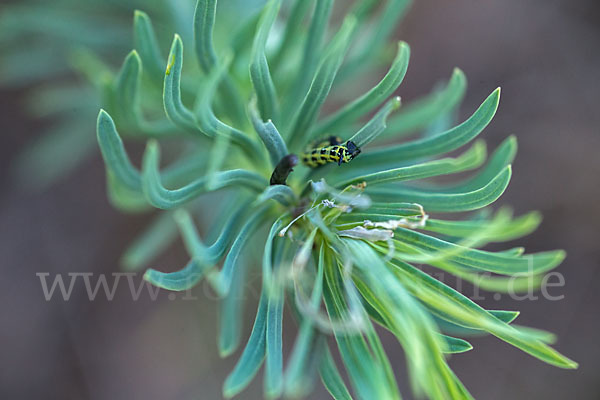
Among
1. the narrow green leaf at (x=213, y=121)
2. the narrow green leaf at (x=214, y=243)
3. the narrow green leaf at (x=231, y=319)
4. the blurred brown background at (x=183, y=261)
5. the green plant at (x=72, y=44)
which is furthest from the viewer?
the blurred brown background at (x=183, y=261)

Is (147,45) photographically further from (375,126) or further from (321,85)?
(375,126)

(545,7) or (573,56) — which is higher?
(545,7)

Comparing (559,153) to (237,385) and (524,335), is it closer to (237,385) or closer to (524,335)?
(524,335)

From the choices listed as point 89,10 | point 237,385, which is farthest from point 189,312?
point 237,385

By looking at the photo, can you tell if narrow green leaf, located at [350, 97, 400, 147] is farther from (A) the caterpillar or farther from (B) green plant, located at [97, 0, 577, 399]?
(A) the caterpillar

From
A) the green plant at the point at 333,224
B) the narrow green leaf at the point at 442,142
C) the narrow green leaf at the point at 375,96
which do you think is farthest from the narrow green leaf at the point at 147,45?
the narrow green leaf at the point at 442,142

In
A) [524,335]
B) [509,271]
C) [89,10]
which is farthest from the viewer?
[89,10]

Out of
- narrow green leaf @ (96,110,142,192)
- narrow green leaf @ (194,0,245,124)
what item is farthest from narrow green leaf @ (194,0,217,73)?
narrow green leaf @ (96,110,142,192)

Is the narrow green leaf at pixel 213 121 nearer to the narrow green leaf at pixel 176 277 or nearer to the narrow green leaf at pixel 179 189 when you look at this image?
the narrow green leaf at pixel 179 189
